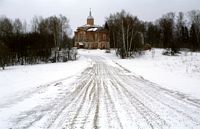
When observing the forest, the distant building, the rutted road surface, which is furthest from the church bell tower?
the rutted road surface

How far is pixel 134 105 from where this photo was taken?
1008 centimetres

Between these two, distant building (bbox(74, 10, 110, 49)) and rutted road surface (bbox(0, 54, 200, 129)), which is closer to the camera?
rutted road surface (bbox(0, 54, 200, 129))

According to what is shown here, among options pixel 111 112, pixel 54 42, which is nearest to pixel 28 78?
pixel 111 112

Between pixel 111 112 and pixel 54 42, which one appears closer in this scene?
pixel 111 112

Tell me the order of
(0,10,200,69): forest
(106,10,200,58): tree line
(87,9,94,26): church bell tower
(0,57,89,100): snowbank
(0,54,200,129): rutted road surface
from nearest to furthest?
(0,54,200,129): rutted road surface, (0,57,89,100): snowbank, (0,10,200,69): forest, (106,10,200,58): tree line, (87,9,94,26): church bell tower

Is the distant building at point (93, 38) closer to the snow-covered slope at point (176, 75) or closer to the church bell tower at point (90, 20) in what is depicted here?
the church bell tower at point (90, 20)

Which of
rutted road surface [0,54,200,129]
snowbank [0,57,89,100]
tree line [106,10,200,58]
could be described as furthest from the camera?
tree line [106,10,200,58]

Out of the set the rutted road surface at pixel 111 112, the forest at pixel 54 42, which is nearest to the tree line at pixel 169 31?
the forest at pixel 54 42

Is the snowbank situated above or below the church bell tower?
below

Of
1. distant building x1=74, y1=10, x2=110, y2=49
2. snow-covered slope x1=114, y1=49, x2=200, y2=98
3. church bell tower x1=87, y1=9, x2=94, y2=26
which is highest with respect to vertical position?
church bell tower x1=87, y1=9, x2=94, y2=26

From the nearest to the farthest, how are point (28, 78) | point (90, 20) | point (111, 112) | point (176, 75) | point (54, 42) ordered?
point (111, 112), point (176, 75), point (28, 78), point (54, 42), point (90, 20)

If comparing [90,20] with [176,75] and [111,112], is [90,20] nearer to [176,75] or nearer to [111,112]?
[176,75]

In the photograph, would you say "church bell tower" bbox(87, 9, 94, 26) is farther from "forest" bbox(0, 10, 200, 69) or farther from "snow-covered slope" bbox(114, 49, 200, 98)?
"snow-covered slope" bbox(114, 49, 200, 98)

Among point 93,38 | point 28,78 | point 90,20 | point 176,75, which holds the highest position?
point 90,20
